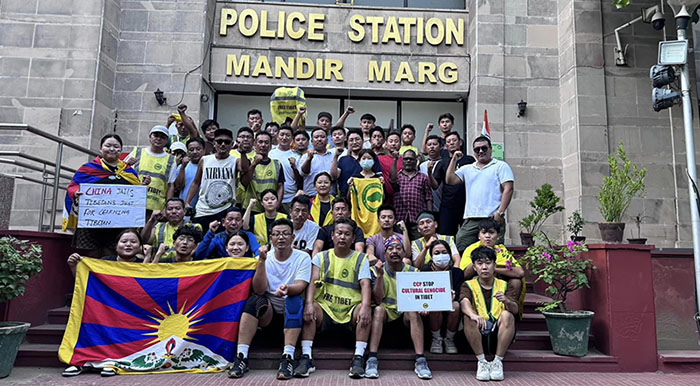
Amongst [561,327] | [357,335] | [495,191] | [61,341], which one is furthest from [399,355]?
[61,341]

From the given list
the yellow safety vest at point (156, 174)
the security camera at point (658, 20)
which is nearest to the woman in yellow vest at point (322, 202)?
the yellow safety vest at point (156, 174)

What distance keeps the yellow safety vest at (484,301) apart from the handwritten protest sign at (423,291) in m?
0.43

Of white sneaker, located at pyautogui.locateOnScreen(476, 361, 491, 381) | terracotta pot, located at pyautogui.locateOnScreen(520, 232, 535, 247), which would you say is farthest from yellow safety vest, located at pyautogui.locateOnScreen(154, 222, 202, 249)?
terracotta pot, located at pyautogui.locateOnScreen(520, 232, 535, 247)

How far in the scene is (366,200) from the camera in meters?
6.95

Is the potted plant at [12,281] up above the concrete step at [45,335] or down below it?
above

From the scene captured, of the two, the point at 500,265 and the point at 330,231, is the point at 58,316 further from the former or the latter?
the point at 500,265

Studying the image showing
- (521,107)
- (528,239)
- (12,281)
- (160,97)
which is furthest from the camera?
(521,107)

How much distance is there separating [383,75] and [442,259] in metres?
7.58

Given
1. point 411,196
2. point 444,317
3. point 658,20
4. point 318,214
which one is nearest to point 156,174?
point 318,214

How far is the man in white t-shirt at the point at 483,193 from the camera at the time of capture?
21.3 feet

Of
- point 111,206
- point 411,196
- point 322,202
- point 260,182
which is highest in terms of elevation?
point 260,182

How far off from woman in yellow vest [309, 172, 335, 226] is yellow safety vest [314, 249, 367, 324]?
1096 mm

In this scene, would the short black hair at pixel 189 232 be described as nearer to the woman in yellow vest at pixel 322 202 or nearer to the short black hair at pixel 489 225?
the woman in yellow vest at pixel 322 202

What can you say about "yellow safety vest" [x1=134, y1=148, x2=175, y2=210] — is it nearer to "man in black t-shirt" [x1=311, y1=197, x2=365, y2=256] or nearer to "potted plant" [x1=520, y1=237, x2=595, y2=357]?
"man in black t-shirt" [x1=311, y1=197, x2=365, y2=256]
